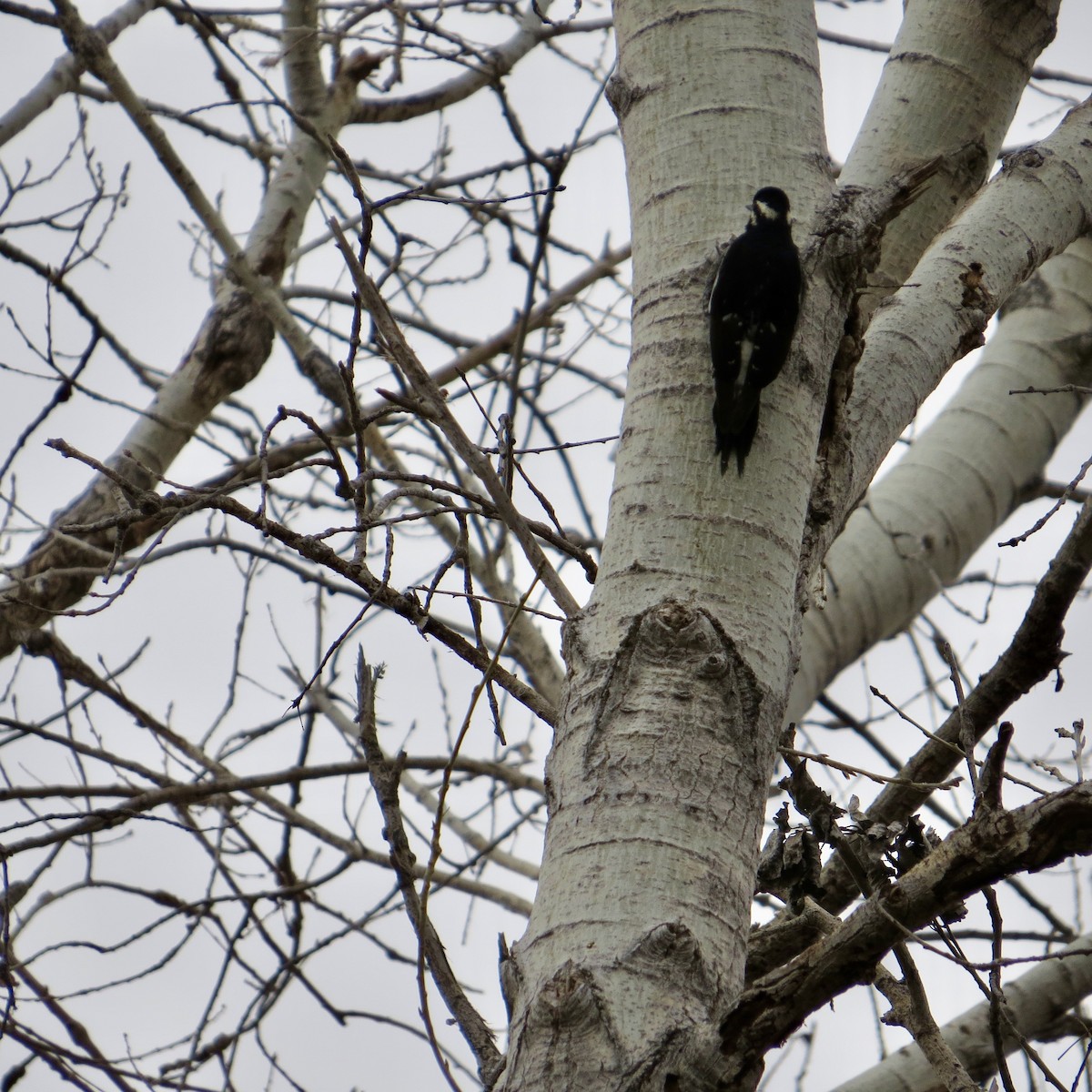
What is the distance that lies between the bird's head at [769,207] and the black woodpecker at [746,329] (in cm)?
7

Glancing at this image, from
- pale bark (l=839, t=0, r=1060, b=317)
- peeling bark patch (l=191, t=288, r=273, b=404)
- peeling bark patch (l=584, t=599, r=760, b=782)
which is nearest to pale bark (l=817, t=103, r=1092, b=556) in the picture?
pale bark (l=839, t=0, r=1060, b=317)

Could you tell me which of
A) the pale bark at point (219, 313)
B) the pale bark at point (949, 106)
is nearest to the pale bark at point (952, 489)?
the pale bark at point (949, 106)

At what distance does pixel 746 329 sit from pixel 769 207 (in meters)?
0.25

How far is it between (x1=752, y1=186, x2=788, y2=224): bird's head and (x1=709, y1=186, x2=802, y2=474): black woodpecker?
72 mm

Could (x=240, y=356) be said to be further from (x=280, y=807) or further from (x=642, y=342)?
(x=642, y=342)

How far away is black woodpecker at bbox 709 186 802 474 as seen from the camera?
1456 mm

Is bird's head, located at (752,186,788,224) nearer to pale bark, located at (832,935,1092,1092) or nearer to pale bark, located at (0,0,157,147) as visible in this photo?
pale bark, located at (832,935,1092,1092)

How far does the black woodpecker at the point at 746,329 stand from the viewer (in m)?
1.46

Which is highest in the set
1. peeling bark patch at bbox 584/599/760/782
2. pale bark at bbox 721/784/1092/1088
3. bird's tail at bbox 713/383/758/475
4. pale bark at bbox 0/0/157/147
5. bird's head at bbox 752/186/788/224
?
pale bark at bbox 0/0/157/147

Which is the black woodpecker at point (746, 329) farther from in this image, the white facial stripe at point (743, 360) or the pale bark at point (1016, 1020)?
the pale bark at point (1016, 1020)

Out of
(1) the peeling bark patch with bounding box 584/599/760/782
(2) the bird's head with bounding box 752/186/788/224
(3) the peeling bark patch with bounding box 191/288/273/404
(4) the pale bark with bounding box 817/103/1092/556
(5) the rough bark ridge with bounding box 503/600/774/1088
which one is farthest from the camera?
(3) the peeling bark patch with bounding box 191/288/273/404

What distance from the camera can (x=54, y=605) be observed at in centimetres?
326

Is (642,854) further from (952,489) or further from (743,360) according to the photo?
(952,489)

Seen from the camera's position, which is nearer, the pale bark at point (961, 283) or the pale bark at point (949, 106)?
the pale bark at point (961, 283)
